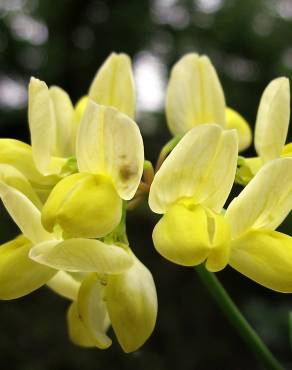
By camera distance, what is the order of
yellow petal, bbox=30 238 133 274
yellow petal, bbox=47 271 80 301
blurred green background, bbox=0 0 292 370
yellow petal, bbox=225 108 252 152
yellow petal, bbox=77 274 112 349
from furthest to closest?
1. blurred green background, bbox=0 0 292 370
2. yellow petal, bbox=225 108 252 152
3. yellow petal, bbox=47 271 80 301
4. yellow petal, bbox=77 274 112 349
5. yellow petal, bbox=30 238 133 274

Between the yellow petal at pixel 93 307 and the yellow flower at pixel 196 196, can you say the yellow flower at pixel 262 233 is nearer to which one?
the yellow flower at pixel 196 196

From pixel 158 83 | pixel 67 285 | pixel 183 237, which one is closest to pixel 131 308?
pixel 183 237

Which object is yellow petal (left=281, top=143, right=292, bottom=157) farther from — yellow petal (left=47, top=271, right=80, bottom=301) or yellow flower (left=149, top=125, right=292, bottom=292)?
yellow petal (left=47, top=271, right=80, bottom=301)

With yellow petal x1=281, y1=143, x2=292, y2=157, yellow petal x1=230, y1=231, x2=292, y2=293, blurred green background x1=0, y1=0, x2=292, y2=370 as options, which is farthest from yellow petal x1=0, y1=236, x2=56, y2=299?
blurred green background x1=0, y1=0, x2=292, y2=370

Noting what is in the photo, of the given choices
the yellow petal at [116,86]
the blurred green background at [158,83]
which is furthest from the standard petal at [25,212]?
the blurred green background at [158,83]

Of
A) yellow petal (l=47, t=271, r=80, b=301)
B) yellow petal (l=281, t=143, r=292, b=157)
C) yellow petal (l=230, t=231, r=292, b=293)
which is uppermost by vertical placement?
yellow petal (l=281, t=143, r=292, b=157)
